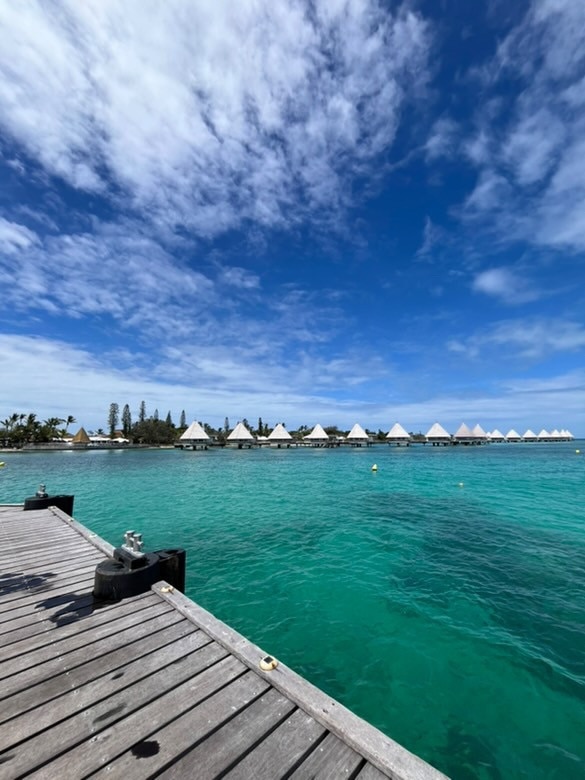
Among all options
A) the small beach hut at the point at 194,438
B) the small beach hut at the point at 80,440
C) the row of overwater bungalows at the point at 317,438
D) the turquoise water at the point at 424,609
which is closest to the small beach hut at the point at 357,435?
the row of overwater bungalows at the point at 317,438

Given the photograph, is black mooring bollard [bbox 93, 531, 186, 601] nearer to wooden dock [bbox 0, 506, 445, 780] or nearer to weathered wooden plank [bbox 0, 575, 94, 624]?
wooden dock [bbox 0, 506, 445, 780]

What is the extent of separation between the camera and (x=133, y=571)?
432 centimetres

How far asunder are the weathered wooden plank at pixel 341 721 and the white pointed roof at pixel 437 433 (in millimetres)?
104523

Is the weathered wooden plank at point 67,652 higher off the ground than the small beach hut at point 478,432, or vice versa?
the small beach hut at point 478,432

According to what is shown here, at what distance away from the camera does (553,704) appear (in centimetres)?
439

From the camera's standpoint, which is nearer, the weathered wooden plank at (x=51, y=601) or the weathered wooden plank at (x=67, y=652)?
the weathered wooden plank at (x=67, y=652)

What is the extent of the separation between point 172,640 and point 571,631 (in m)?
6.43

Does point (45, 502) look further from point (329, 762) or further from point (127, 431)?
point (127, 431)

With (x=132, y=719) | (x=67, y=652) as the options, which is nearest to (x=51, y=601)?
(x=67, y=652)

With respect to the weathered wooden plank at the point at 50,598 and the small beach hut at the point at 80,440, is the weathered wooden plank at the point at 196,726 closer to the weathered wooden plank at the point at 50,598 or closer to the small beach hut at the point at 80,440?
the weathered wooden plank at the point at 50,598

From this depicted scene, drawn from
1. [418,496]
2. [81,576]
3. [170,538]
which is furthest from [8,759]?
[418,496]

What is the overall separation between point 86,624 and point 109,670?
93cm

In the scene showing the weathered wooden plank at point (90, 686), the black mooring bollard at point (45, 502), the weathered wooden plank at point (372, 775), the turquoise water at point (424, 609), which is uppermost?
the black mooring bollard at point (45, 502)

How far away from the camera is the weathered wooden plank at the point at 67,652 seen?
2879 mm
